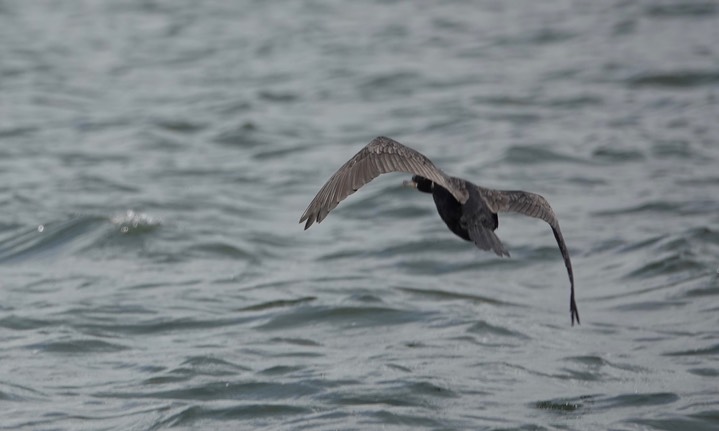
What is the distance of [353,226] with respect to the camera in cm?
1040

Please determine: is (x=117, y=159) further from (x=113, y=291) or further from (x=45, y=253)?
(x=113, y=291)

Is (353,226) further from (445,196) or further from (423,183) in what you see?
(445,196)

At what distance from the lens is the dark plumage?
18.3 feet

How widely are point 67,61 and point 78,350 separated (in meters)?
10.0

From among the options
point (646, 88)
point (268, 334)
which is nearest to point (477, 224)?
point (268, 334)

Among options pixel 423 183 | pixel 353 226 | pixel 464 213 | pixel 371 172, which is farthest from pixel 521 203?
pixel 353 226

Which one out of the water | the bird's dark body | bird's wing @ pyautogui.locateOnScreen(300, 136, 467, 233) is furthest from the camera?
the water

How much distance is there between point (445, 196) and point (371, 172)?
2.08 ft

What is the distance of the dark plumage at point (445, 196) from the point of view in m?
5.57

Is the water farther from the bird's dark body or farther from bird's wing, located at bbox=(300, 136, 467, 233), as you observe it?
bird's wing, located at bbox=(300, 136, 467, 233)

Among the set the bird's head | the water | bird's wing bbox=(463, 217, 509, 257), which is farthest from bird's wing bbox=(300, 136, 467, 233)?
the water

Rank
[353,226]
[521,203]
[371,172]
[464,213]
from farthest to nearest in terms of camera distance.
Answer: [353,226] → [521,203] → [464,213] → [371,172]

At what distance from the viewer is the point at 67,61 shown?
54.9ft

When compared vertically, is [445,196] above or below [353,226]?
above
